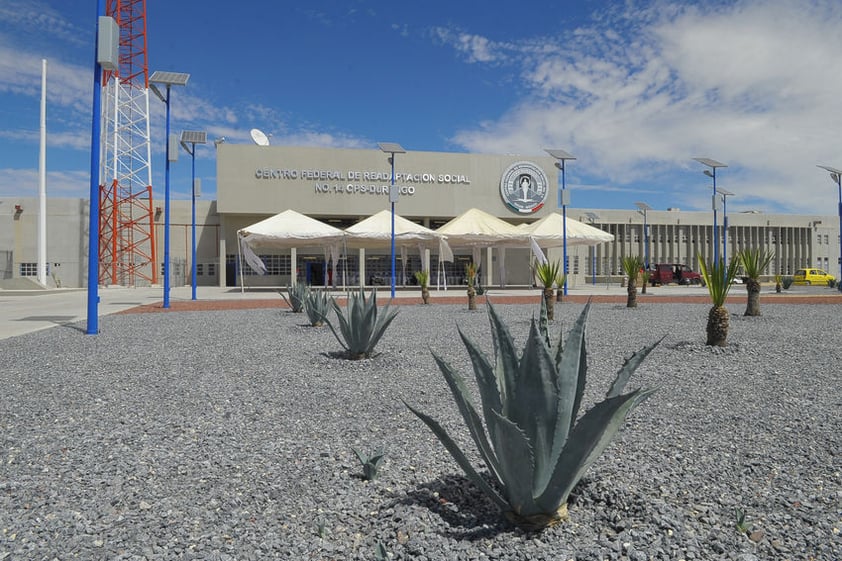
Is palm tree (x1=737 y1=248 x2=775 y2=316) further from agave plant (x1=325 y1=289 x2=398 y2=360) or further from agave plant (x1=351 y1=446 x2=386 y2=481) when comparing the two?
agave plant (x1=351 y1=446 x2=386 y2=481)

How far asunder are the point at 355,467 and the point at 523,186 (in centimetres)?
3555

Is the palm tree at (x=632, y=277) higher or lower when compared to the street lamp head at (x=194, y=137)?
lower

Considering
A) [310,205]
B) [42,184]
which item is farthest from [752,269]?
[42,184]

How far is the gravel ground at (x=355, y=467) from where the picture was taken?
2211mm

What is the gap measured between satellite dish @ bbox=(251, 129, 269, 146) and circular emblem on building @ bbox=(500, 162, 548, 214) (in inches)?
605

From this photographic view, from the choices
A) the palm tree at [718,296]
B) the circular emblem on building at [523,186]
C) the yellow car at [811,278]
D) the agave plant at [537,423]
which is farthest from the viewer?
the yellow car at [811,278]

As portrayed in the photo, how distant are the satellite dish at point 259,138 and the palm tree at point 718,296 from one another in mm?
30558

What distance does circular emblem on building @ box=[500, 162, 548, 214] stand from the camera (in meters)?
36.9

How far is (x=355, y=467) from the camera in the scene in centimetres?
306

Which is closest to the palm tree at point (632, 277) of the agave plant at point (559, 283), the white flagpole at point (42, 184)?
the agave plant at point (559, 283)

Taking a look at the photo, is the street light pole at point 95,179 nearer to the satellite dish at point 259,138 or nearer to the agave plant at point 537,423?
the agave plant at point 537,423

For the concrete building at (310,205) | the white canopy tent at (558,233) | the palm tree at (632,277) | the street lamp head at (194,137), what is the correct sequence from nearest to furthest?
the palm tree at (632,277) → the street lamp head at (194,137) → the white canopy tent at (558,233) → the concrete building at (310,205)

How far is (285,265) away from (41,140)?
15162mm

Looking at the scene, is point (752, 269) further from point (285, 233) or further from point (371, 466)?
point (285, 233)
